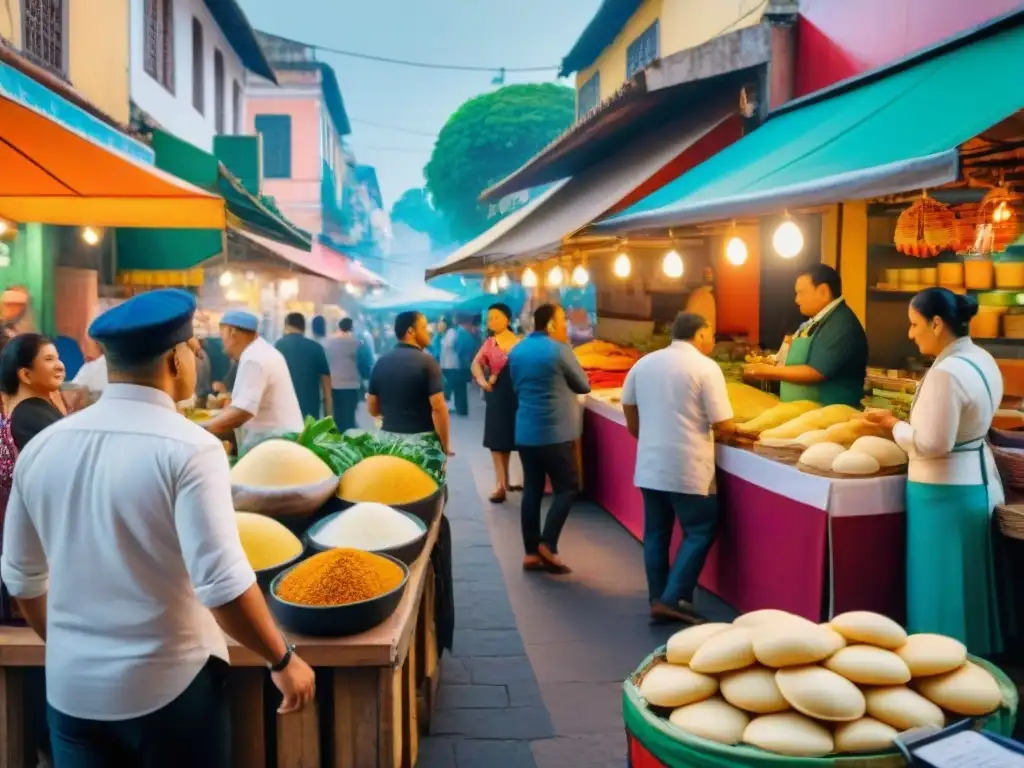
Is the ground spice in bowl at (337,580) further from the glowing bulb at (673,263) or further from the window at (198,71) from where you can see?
the window at (198,71)

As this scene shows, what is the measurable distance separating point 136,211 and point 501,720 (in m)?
5.19

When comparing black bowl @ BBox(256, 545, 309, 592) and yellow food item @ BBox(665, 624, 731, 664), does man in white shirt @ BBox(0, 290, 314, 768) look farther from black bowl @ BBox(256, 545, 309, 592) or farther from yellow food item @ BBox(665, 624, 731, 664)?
yellow food item @ BBox(665, 624, 731, 664)

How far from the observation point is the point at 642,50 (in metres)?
17.3

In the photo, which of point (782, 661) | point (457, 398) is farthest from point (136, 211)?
point (457, 398)

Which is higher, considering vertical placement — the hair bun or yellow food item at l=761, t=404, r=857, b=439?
the hair bun

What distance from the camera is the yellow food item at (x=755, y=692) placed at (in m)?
2.70

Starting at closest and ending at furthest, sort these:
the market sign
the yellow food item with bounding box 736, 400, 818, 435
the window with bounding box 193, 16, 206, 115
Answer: the market sign → the yellow food item with bounding box 736, 400, 818, 435 → the window with bounding box 193, 16, 206, 115

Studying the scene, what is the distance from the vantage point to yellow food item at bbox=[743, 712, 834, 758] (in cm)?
254

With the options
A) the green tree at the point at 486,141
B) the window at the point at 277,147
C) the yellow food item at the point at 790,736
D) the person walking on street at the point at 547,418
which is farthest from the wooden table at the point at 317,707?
the green tree at the point at 486,141

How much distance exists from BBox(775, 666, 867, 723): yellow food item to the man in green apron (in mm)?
4087

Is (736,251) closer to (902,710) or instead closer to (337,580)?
(337,580)

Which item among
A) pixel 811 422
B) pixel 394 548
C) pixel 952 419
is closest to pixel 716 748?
pixel 394 548

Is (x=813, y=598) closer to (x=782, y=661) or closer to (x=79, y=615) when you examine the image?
(x=782, y=661)

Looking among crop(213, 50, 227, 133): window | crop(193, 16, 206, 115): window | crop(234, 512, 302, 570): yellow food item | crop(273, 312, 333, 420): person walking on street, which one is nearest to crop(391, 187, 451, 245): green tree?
crop(213, 50, 227, 133): window
